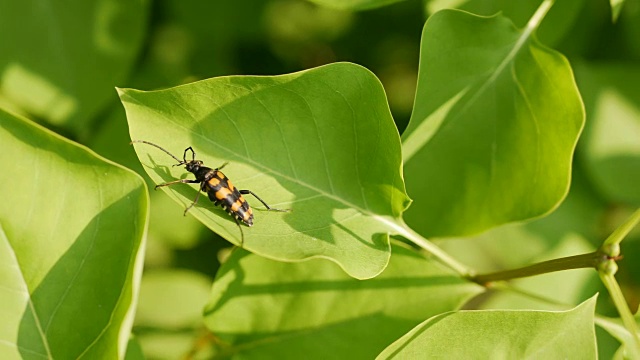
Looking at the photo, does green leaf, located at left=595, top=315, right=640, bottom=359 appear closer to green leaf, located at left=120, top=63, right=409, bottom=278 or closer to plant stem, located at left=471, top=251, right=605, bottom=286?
plant stem, located at left=471, top=251, right=605, bottom=286

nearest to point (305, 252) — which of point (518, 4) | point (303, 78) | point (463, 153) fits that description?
point (303, 78)

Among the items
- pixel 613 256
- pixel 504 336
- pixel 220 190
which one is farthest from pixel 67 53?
pixel 613 256

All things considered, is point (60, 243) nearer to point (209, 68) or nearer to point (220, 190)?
point (220, 190)

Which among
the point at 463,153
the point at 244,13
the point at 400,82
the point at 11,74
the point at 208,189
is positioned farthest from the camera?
the point at 400,82

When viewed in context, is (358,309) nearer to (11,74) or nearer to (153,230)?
(153,230)

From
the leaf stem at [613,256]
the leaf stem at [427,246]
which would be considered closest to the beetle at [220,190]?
the leaf stem at [427,246]

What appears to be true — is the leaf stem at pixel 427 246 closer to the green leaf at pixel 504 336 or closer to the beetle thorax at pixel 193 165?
the green leaf at pixel 504 336
